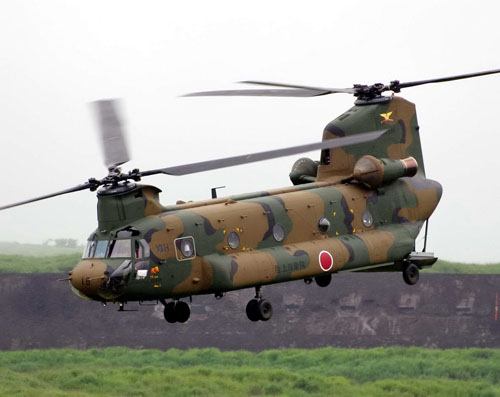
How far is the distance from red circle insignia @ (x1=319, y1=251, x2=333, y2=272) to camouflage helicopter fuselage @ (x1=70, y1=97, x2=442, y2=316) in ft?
0.15

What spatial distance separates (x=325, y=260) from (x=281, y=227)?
1900mm

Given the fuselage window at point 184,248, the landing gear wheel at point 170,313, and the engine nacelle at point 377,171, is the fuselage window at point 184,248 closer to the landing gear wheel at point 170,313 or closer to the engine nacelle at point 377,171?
the landing gear wheel at point 170,313

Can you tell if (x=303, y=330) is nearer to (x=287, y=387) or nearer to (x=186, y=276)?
(x=287, y=387)

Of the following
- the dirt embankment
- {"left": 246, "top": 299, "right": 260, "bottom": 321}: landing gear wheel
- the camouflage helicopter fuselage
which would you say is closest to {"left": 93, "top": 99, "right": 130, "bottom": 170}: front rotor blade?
the camouflage helicopter fuselage

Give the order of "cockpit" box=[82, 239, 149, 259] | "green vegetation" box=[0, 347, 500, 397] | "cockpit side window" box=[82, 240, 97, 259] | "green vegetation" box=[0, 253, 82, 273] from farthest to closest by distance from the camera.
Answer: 1. "green vegetation" box=[0, 253, 82, 273]
2. "green vegetation" box=[0, 347, 500, 397]
3. "cockpit side window" box=[82, 240, 97, 259]
4. "cockpit" box=[82, 239, 149, 259]

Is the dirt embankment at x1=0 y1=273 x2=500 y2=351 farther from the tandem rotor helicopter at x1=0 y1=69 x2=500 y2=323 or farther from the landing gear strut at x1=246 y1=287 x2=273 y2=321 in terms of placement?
the landing gear strut at x1=246 y1=287 x2=273 y2=321

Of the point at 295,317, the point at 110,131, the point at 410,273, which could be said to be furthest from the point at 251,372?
the point at 110,131

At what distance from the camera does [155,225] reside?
33594mm

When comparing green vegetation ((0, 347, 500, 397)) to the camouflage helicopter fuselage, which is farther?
green vegetation ((0, 347, 500, 397))

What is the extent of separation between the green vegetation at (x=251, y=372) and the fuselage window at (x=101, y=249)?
54.6 m

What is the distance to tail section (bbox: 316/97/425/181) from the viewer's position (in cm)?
4069

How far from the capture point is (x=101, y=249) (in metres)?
33.5

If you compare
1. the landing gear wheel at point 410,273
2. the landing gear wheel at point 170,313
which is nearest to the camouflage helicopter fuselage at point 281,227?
the landing gear wheel at point 410,273

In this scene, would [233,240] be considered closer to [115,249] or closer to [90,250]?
[115,249]
